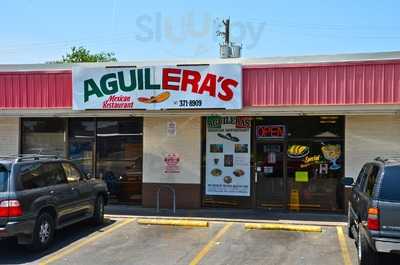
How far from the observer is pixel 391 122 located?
13.8 m

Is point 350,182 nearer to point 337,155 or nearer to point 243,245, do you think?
point 243,245

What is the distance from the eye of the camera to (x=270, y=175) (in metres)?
14.8

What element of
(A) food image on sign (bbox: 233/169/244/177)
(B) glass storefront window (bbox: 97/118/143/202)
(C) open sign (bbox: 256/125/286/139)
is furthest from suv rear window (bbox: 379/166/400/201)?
(B) glass storefront window (bbox: 97/118/143/202)

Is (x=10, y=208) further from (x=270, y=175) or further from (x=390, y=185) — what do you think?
(x=270, y=175)

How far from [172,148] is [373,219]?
336 inches

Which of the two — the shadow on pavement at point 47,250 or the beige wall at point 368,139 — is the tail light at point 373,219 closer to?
the shadow on pavement at point 47,250

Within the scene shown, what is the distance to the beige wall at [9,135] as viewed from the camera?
1616 cm

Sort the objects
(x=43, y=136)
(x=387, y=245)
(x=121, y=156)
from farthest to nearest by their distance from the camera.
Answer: (x=43, y=136)
(x=121, y=156)
(x=387, y=245)

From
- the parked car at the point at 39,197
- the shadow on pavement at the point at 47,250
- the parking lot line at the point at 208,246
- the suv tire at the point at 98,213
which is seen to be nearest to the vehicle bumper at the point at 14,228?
the parked car at the point at 39,197

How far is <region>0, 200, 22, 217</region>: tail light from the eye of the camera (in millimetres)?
9156

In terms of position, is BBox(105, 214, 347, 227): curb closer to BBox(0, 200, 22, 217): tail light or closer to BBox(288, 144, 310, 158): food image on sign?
BBox(288, 144, 310, 158): food image on sign

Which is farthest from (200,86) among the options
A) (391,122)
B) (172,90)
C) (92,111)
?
(391,122)

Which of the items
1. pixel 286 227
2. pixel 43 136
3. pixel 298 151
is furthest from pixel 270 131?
pixel 43 136

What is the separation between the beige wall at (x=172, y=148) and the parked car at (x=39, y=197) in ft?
10.8
